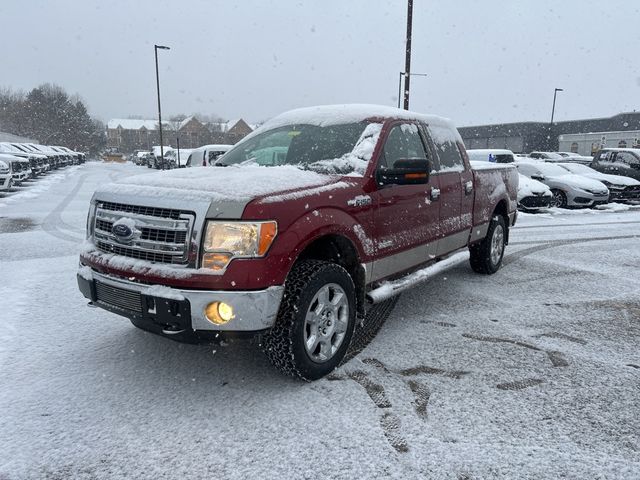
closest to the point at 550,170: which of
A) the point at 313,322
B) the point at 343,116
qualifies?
the point at 343,116

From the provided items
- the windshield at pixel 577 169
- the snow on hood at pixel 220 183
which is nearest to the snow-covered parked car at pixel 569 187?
the windshield at pixel 577 169

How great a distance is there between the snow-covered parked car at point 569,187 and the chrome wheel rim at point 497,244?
8.04m

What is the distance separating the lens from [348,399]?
116 inches

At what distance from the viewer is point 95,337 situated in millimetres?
3809

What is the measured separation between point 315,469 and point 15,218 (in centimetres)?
1012

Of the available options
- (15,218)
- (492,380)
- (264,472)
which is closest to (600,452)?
(492,380)

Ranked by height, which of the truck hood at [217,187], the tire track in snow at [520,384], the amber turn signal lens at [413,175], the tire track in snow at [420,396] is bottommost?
the tire track in snow at [520,384]

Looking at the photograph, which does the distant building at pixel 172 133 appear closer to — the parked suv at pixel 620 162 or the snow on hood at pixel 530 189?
the parked suv at pixel 620 162

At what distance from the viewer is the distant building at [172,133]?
3826 inches

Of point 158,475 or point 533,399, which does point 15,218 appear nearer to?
point 158,475

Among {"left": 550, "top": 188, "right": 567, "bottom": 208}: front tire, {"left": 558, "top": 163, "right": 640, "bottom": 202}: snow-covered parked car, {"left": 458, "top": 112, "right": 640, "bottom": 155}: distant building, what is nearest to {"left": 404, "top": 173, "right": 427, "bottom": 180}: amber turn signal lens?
{"left": 550, "top": 188, "right": 567, "bottom": 208}: front tire

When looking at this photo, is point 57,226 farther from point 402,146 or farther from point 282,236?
point 282,236

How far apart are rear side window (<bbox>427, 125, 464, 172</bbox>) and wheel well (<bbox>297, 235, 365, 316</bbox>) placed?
169cm

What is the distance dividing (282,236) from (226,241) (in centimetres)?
33
